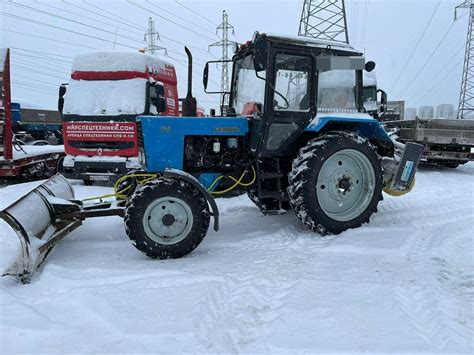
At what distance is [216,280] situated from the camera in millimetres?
3438

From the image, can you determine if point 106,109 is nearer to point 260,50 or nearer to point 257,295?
point 260,50

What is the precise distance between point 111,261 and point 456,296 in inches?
120

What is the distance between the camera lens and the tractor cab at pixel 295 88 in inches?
184

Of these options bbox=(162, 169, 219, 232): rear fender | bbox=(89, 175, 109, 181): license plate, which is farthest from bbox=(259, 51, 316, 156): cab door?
bbox=(89, 175, 109, 181): license plate

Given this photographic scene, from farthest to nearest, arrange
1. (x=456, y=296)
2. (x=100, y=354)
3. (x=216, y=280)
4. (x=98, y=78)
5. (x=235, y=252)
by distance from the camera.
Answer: (x=98, y=78) → (x=235, y=252) → (x=216, y=280) → (x=456, y=296) → (x=100, y=354)

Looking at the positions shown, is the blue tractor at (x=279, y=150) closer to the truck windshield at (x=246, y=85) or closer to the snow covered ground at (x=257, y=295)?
the truck windshield at (x=246, y=85)

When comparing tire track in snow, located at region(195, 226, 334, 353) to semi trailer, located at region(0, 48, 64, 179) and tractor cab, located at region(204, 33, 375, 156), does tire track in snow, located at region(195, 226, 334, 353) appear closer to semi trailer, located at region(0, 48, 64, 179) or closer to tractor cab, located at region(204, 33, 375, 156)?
tractor cab, located at region(204, 33, 375, 156)

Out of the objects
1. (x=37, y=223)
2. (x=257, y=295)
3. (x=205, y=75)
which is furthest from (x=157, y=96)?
(x=257, y=295)

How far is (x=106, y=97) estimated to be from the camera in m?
8.42

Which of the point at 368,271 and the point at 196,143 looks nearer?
the point at 368,271

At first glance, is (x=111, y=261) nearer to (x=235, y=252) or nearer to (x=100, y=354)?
(x=235, y=252)

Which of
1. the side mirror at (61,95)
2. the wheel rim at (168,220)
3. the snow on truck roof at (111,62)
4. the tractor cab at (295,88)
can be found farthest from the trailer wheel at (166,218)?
the side mirror at (61,95)

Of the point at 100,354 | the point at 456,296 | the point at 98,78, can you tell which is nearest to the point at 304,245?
the point at 456,296

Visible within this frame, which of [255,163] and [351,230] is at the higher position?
[255,163]
